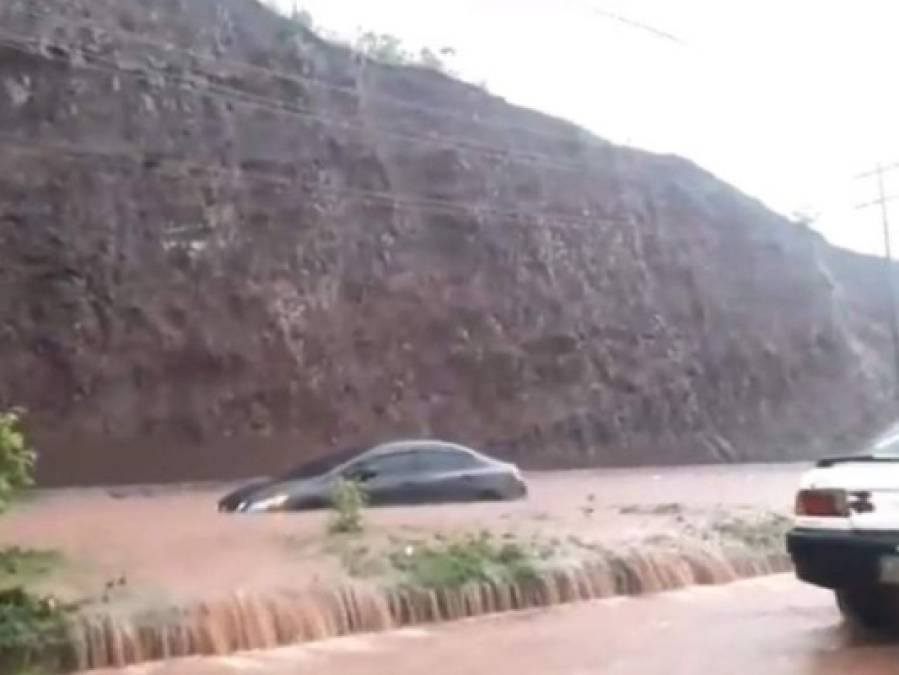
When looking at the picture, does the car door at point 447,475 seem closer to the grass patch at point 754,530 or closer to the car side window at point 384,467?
the car side window at point 384,467

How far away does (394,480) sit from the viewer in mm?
14750

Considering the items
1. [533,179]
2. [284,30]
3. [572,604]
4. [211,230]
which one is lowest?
[572,604]

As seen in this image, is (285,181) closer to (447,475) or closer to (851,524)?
(447,475)

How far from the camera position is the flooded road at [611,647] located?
7.51 metres

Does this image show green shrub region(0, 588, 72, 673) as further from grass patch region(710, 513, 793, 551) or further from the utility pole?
the utility pole

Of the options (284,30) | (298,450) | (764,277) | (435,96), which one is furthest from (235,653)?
(764,277)

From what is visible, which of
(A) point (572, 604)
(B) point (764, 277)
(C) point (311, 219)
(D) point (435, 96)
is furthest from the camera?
(B) point (764, 277)

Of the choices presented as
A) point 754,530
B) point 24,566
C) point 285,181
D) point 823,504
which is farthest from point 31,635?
point 285,181

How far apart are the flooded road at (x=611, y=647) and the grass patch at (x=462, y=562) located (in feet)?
1.15

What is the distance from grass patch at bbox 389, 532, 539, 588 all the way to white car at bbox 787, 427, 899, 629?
114 inches

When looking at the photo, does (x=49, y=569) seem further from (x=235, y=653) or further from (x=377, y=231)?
(x=377, y=231)

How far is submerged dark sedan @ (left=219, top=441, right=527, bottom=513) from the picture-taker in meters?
13.9

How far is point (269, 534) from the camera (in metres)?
11.1

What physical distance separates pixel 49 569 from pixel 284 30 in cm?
1916
